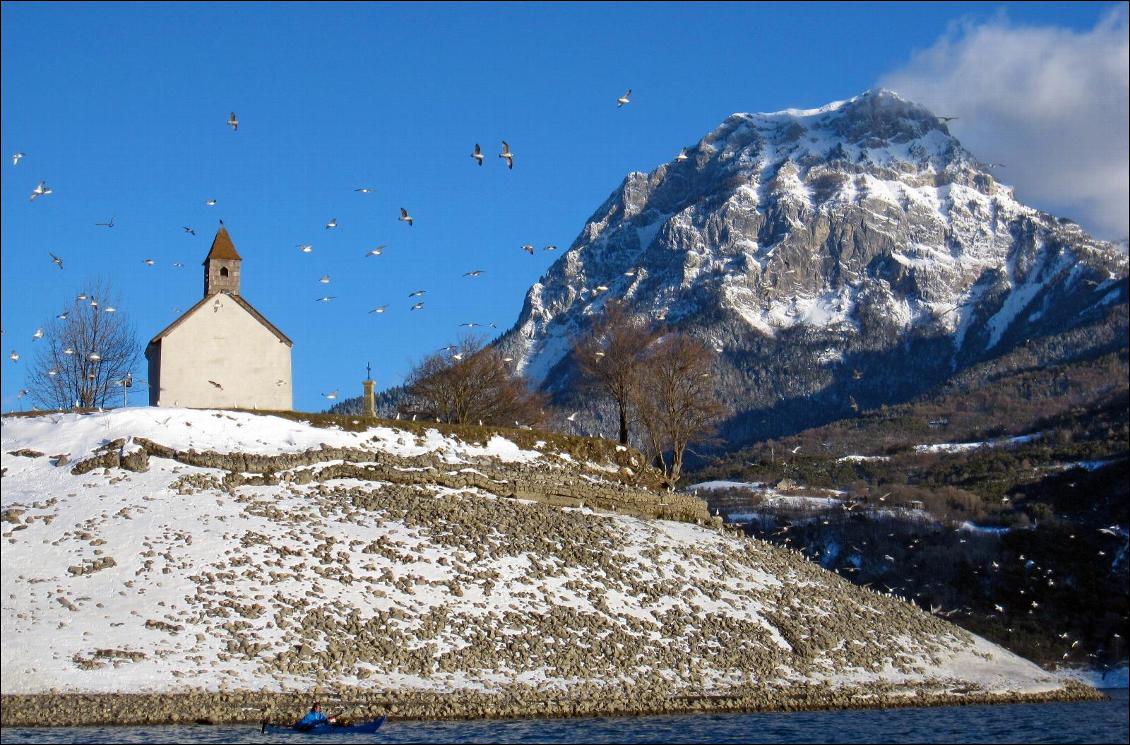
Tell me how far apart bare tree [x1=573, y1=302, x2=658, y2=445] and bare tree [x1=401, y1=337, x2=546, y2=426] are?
7.37 metres

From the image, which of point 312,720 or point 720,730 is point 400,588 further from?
point 720,730

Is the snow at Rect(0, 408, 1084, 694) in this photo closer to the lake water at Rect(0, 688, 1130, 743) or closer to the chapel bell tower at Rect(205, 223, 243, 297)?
the lake water at Rect(0, 688, 1130, 743)

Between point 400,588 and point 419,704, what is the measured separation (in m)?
6.48

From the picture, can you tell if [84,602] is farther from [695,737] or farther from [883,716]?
[883,716]

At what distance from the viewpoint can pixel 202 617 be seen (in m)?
41.5

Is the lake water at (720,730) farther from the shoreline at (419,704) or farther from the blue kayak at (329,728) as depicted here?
the shoreline at (419,704)

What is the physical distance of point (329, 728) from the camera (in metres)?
35.7

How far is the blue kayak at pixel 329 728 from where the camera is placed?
35.3 metres

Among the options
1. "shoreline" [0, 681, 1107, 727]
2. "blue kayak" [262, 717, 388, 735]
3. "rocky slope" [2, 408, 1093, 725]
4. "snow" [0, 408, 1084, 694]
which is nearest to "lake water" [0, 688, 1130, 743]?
"blue kayak" [262, 717, 388, 735]

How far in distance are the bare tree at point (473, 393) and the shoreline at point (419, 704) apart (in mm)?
37485

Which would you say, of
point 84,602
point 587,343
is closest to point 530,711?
point 84,602

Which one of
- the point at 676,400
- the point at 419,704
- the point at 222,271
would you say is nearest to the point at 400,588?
the point at 419,704

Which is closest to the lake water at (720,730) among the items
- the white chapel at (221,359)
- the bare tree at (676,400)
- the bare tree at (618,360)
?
the white chapel at (221,359)

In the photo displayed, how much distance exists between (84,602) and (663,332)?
49097 millimetres
